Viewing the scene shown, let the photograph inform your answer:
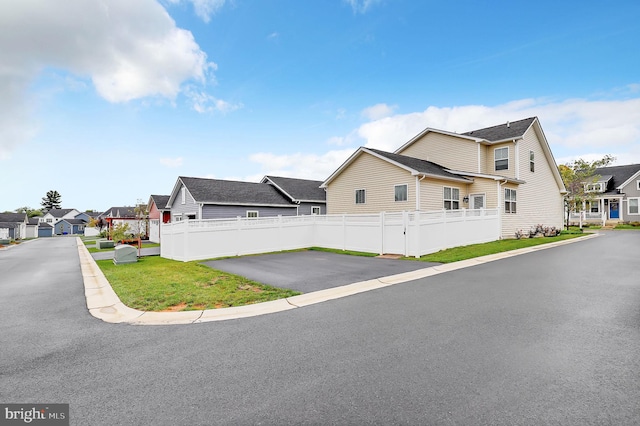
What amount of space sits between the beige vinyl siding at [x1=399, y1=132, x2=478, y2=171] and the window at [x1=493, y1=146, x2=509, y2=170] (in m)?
1.85

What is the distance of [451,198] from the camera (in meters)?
18.6

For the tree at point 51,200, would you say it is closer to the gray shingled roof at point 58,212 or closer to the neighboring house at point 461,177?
the gray shingled roof at point 58,212

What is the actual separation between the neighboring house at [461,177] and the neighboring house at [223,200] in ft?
18.8

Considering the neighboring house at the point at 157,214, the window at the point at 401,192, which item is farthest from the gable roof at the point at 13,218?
the window at the point at 401,192

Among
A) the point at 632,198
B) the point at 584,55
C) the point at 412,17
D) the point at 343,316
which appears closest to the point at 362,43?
the point at 412,17

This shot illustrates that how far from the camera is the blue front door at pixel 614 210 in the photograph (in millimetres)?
34897

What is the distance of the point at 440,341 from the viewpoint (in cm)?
406

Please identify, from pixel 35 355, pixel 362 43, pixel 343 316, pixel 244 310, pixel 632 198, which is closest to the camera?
pixel 35 355

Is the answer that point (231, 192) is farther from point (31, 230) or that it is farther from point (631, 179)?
point (31, 230)

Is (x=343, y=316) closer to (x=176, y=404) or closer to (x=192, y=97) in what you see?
(x=176, y=404)

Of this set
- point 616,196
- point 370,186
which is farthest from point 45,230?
point 616,196

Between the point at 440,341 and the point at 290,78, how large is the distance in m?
20.5

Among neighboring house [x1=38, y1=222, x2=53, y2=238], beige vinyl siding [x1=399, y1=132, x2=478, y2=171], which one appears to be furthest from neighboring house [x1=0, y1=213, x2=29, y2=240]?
beige vinyl siding [x1=399, y1=132, x2=478, y2=171]

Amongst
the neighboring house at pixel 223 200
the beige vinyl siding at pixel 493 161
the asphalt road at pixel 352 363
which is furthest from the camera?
the neighboring house at pixel 223 200
